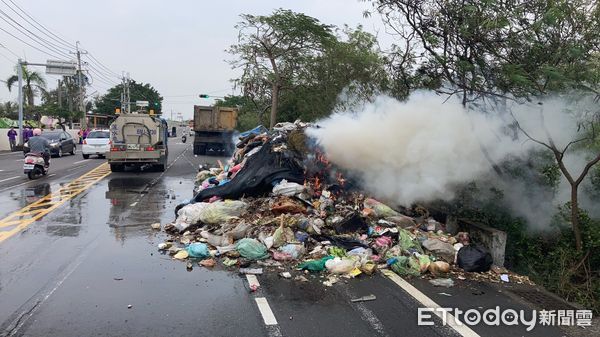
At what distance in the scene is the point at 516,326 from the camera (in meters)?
4.81

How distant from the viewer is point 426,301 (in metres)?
5.32

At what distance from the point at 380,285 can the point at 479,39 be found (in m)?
3.87

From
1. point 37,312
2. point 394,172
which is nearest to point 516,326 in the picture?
point 394,172

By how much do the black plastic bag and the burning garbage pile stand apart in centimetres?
1

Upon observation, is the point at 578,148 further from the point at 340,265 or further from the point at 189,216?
the point at 189,216

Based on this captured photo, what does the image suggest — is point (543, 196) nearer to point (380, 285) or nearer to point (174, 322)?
point (380, 285)

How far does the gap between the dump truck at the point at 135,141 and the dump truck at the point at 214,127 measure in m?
10.8

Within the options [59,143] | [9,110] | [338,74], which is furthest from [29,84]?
[338,74]

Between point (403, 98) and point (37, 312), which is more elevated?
point (403, 98)

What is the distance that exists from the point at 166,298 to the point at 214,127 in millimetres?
25704

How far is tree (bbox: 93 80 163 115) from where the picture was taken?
86.6 m

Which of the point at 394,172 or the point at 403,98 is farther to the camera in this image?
the point at 403,98

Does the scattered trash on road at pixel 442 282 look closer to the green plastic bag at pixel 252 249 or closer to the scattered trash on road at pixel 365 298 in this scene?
the scattered trash on road at pixel 365 298

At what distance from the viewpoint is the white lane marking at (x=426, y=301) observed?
15.1ft
